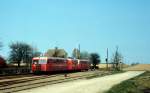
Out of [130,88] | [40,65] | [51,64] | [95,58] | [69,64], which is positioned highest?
[95,58]

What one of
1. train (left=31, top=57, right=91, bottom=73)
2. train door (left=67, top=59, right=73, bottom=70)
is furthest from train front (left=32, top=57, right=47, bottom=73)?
train door (left=67, top=59, right=73, bottom=70)

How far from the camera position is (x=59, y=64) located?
187ft

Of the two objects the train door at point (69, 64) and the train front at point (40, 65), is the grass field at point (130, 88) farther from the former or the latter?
the train door at point (69, 64)

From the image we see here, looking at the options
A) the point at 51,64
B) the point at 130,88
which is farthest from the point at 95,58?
the point at 130,88

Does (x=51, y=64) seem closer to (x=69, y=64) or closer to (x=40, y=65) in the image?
(x=40, y=65)

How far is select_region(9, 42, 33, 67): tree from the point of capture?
106 metres

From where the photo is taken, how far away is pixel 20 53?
109000mm

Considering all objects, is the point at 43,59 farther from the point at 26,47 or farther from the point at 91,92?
the point at 26,47

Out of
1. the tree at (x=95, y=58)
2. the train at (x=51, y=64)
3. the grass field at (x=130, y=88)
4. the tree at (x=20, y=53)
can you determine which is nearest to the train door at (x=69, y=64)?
the train at (x=51, y=64)

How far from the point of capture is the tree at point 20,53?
105812mm

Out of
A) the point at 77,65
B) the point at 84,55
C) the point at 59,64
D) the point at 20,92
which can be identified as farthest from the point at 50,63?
the point at 84,55

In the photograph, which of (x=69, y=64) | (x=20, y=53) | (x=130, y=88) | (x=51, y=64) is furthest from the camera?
(x=20, y=53)

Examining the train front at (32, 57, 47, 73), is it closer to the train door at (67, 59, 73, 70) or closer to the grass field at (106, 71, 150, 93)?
the train door at (67, 59, 73, 70)

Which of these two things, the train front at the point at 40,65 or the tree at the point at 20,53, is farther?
the tree at the point at 20,53
